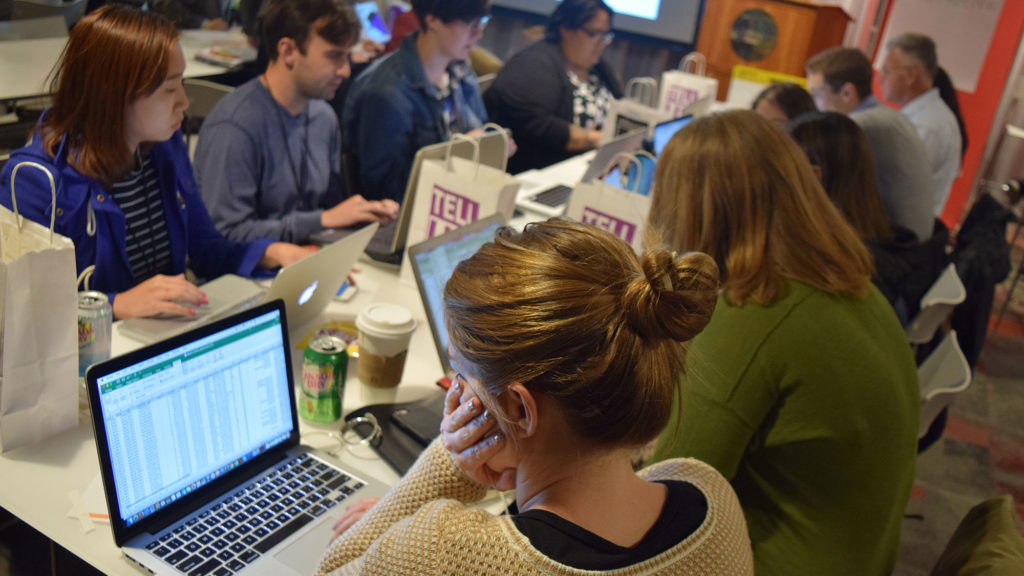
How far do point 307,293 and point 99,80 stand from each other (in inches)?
25.7

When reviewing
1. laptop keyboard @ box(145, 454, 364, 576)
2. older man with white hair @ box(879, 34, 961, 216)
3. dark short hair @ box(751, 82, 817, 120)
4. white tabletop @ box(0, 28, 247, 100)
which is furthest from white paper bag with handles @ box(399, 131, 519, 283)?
older man with white hair @ box(879, 34, 961, 216)

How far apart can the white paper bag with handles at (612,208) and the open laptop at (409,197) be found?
327 millimetres

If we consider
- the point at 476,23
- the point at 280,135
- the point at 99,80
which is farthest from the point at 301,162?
the point at 476,23

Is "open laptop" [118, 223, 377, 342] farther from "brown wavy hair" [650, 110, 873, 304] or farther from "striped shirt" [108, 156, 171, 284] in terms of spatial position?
"brown wavy hair" [650, 110, 873, 304]

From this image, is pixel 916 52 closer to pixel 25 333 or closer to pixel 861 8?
pixel 861 8

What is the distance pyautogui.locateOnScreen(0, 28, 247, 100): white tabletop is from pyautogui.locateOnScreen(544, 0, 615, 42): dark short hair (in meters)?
1.77

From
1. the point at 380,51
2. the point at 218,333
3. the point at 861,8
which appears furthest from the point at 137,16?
the point at 861,8

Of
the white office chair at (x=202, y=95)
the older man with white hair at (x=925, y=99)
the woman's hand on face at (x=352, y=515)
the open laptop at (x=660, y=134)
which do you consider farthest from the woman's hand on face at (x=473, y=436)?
the older man with white hair at (x=925, y=99)

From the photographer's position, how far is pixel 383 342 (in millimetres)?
1599

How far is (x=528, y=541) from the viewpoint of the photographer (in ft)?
2.81

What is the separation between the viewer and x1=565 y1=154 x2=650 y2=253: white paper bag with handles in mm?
2111

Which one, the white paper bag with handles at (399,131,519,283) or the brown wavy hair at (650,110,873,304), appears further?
the white paper bag with handles at (399,131,519,283)

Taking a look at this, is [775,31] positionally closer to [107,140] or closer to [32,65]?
[32,65]

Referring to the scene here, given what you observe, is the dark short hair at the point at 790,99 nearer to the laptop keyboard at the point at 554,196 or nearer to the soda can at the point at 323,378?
the laptop keyboard at the point at 554,196
